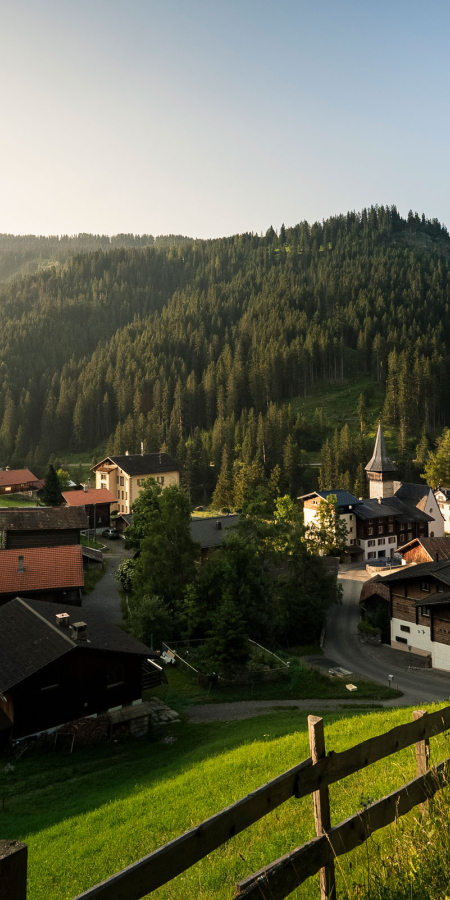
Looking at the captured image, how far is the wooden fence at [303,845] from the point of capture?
3.63 m

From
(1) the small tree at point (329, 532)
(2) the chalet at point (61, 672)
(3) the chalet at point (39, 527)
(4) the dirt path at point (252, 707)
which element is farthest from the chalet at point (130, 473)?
(4) the dirt path at point (252, 707)

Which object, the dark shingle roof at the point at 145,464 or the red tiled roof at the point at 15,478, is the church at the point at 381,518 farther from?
the red tiled roof at the point at 15,478

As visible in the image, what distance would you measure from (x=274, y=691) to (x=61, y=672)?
1323 centimetres

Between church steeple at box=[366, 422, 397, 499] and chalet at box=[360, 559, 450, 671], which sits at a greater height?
church steeple at box=[366, 422, 397, 499]

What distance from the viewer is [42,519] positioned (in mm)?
53906

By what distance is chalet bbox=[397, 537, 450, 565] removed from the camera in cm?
5481

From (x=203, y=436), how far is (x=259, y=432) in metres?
15.5

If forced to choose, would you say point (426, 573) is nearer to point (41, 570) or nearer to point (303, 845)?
point (41, 570)

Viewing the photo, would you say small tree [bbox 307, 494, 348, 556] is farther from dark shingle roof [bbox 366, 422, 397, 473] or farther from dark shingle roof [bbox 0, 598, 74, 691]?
dark shingle roof [bbox 0, 598, 74, 691]

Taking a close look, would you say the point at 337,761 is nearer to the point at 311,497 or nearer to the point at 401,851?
the point at 401,851

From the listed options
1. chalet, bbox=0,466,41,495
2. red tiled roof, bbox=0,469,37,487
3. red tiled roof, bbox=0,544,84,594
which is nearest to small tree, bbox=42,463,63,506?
chalet, bbox=0,466,41,495

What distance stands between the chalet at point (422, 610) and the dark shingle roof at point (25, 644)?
2582 cm

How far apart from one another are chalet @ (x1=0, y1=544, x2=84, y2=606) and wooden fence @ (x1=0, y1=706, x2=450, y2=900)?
36545 millimetres

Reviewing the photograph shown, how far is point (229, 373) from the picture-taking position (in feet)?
510
